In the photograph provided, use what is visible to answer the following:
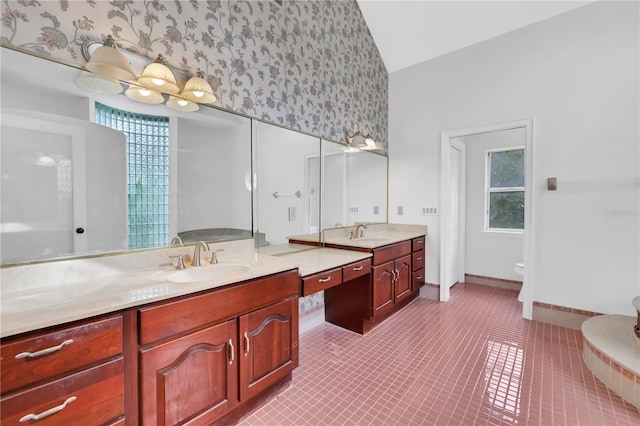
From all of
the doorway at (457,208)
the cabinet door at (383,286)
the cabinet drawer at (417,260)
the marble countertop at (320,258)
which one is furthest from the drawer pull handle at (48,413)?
the doorway at (457,208)

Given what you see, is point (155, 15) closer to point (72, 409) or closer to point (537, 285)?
point (72, 409)

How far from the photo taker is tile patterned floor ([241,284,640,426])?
5.04 feet

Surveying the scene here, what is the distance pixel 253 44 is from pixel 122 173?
1300mm

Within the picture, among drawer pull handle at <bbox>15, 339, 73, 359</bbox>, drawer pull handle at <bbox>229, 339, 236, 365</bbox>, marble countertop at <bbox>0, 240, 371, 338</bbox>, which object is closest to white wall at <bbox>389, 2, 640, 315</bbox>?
marble countertop at <bbox>0, 240, 371, 338</bbox>

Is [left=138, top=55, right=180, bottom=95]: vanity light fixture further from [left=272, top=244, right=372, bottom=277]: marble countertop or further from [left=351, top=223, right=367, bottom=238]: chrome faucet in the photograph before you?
[left=351, top=223, right=367, bottom=238]: chrome faucet

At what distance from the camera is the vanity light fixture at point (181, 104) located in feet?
5.42

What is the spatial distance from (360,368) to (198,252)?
55.3 inches

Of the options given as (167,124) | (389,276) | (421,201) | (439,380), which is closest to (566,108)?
(421,201)

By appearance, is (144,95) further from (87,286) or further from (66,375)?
(66,375)

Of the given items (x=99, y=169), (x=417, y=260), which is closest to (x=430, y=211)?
(x=417, y=260)

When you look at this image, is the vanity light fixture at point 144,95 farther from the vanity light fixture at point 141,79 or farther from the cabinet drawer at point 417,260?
the cabinet drawer at point 417,260

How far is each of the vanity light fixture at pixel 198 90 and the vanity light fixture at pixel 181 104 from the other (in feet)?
0.10

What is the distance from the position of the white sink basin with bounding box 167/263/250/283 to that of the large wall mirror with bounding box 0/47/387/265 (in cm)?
25

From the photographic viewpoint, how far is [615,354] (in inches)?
71.0
